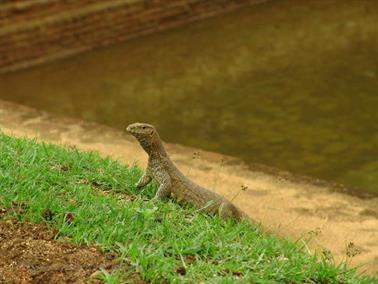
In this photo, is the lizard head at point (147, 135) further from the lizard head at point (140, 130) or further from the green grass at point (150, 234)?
the green grass at point (150, 234)

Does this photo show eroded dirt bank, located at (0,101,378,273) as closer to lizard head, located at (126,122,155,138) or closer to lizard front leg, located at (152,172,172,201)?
lizard front leg, located at (152,172,172,201)

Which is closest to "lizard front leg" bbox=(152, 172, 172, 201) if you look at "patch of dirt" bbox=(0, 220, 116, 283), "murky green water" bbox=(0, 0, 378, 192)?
"patch of dirt" bbox=(0, 220, 116, 283)

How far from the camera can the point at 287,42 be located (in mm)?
13492

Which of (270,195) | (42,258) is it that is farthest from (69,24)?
(42,258)

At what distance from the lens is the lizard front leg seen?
5851 mm

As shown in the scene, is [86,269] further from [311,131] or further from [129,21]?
[129,21]

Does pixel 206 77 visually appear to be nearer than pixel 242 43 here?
Yes

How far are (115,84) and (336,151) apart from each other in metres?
3.77

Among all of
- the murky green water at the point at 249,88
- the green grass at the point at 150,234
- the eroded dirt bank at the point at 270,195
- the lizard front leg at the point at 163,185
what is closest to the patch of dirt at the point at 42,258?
the green grass at the point at 150,234

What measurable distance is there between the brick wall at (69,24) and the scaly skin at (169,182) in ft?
20.9

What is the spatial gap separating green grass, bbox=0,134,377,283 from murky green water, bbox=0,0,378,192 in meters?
3.14

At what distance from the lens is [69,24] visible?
41.8ft

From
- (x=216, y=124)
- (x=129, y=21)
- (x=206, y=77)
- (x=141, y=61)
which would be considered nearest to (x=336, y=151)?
(x=216, y=124)

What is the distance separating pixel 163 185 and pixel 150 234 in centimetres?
111
